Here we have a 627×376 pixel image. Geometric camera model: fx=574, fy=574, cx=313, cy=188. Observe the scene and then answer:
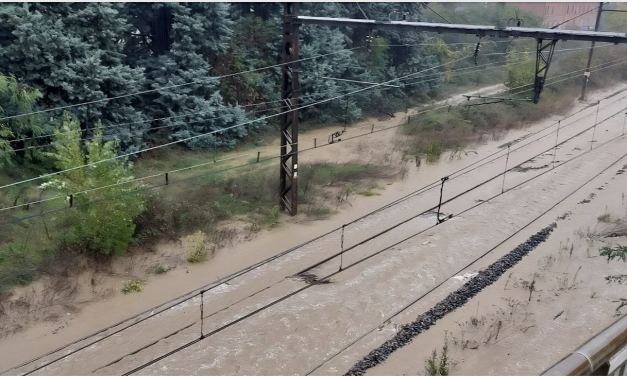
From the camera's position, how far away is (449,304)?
1404 centimetres

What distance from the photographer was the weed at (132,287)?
14.5m

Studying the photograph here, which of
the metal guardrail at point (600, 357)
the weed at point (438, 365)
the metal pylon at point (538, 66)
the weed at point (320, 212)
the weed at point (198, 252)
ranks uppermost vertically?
the metal guardrail at point (600, 357)

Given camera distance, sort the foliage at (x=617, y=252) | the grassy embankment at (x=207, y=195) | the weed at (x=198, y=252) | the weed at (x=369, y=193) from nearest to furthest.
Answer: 1. the foliage at (x=617, y=252)
2. the grassy embankment at (x=207, y=195)
3. the weed at (x=198, y=252)
4. the weed at (x=369, y=193)

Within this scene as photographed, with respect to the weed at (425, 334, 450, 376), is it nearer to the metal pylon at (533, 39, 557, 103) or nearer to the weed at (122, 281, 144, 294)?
the metal pylon at (533, 39, 557, 103)

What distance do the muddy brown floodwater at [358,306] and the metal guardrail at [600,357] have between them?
680 cm

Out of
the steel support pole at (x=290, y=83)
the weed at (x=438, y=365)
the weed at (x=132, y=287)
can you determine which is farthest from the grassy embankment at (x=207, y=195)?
the weed at (x=438, y=365)

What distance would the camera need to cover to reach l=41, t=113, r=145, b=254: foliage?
14.5 m

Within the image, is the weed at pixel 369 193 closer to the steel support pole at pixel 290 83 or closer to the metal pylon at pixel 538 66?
the steel support pole at pixel 290 83

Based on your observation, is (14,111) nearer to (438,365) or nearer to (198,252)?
(198,252)

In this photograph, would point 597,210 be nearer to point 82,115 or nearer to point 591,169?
point 591,169

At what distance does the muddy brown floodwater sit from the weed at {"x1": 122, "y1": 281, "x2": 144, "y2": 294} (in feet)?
1.23

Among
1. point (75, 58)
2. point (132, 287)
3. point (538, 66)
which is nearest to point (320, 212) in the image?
point (132, 287)

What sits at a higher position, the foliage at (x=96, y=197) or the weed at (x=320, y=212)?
the foliage at (x=96, y=197)

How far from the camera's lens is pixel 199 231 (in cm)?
1703
